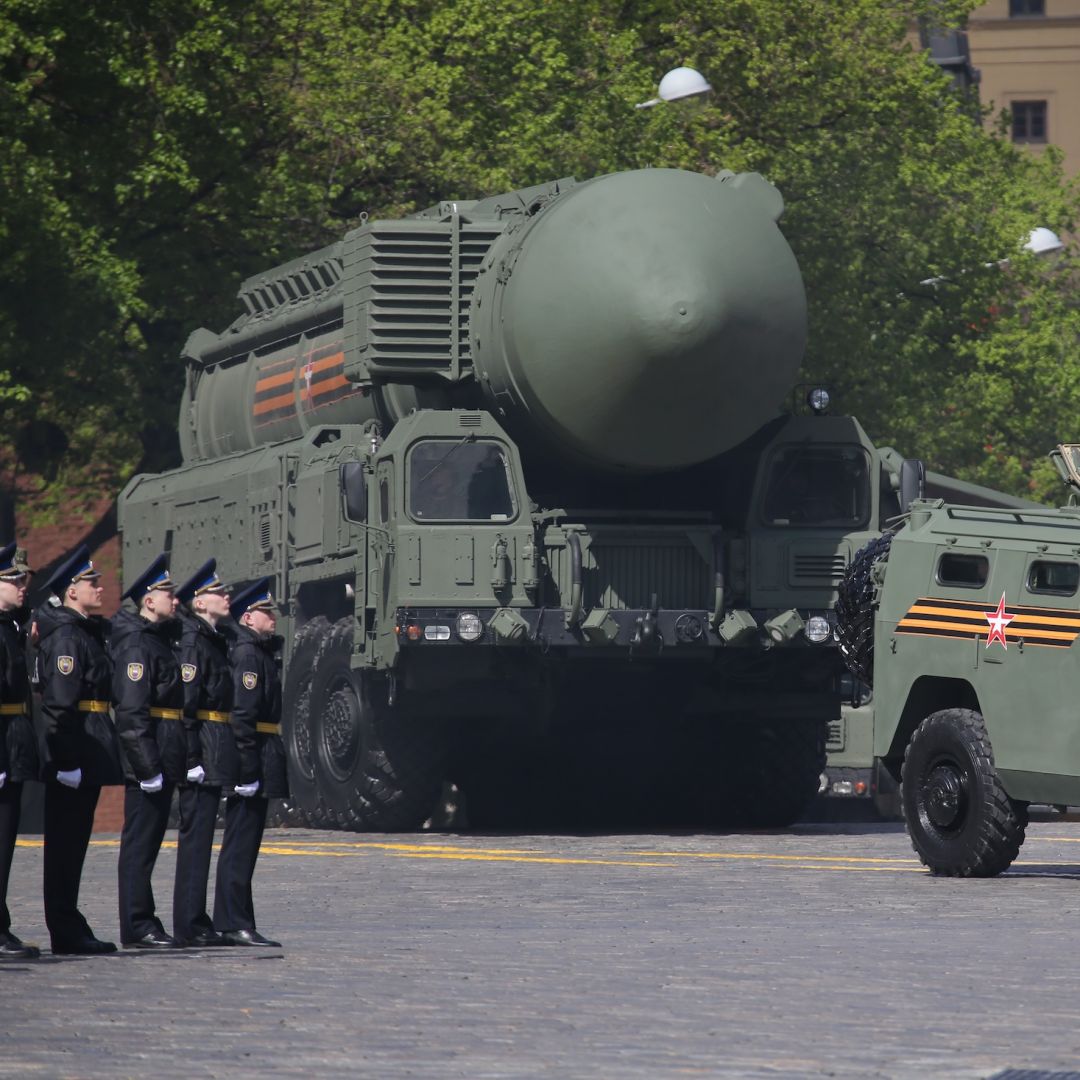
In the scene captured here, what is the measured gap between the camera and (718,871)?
1791 cm

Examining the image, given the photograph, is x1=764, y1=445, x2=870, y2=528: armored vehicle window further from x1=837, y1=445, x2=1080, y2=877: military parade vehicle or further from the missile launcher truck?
x1=837, y1=445, x2=1080, y2=877: military parade vehicle

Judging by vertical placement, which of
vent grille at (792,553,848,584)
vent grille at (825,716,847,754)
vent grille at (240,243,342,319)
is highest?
vent grille at (240,243,342,319)

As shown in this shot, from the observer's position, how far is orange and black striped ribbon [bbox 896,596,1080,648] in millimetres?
16812

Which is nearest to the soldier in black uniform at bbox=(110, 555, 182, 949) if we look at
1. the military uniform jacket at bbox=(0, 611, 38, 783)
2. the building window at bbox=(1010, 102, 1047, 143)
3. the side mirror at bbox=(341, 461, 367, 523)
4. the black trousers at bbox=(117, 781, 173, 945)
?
the black trousers at bbox=(117, 781, 173, 945)

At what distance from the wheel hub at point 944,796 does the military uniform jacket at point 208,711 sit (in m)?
5.82

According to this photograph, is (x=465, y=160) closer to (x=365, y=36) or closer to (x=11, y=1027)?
(x=365, y=36)

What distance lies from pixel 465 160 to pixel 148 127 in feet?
12.0

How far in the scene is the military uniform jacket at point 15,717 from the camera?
12.3 meters

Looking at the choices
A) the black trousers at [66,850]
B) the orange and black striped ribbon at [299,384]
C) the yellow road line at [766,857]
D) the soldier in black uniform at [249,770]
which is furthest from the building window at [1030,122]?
the black trousers at [66,850]

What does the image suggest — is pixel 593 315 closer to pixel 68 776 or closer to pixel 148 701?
pixel 148 701

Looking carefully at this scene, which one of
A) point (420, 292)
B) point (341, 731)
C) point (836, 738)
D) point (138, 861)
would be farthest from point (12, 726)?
point (836, 738)

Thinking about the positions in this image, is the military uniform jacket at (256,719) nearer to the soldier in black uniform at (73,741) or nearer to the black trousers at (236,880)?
Result: the black trousers at (236,880)

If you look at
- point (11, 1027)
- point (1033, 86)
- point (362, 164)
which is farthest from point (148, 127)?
point (1033, 86)

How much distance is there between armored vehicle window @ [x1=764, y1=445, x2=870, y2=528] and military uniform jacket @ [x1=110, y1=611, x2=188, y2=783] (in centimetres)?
958
